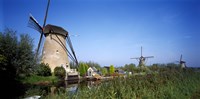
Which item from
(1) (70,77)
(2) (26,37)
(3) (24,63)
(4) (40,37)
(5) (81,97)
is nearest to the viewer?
(5) (81,97)

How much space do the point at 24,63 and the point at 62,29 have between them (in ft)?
28.8

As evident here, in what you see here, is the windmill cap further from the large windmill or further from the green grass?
the green grass

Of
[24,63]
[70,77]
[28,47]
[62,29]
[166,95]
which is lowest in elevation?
[70,77]

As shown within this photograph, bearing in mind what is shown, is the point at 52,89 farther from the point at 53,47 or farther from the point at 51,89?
A: the point at 53,47

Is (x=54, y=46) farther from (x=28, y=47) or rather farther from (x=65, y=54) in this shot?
(x=28, y=47)

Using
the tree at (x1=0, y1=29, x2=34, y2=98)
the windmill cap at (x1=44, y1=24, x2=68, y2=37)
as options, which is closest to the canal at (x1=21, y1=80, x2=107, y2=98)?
the tree at (x1=0, y1=29, x2=34, y2=98)

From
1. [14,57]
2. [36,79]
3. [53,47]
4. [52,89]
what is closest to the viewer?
[52,89]

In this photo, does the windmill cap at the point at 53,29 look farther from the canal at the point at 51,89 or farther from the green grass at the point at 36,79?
the canal at the point at 51,89

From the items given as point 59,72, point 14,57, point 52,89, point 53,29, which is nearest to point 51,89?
point 52,89

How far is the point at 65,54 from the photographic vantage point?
20281 mm

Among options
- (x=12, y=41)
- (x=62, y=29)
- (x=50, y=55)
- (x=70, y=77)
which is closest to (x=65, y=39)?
(x=62, y=29)

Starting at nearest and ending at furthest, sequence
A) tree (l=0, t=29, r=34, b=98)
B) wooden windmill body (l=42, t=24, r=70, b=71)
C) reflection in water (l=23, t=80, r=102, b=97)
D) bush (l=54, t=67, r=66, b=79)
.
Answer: reflection in water (l=23, t=80, r=102, b=97) < tree (l=0, t=29, r=34, b=98) < bush (l=54, t=67, r=66, b=79) < wooden windmill body (l=42, t=24, r=70, b=71)

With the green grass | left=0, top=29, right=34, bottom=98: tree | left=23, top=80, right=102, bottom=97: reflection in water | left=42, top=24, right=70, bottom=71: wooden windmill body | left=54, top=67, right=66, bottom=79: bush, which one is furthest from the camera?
left=42, top=24, right=70, bottom=71: wooden windmill body

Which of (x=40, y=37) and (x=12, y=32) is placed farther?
(x=40, y=37)
